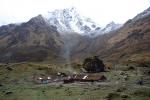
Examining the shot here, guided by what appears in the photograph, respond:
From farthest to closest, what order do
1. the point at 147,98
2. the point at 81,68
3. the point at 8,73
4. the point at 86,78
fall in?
the point at 81,68
the point at 8,73
the point at 86,78
the point at 147,98

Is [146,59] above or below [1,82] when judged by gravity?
above

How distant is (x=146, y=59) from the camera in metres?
190

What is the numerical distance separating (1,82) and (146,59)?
355 ft

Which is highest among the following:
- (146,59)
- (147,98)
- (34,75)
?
(146,59)

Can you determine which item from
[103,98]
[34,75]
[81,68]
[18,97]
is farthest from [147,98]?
[81,68]

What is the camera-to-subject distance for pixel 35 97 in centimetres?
6625

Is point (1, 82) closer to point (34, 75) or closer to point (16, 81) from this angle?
point (16, 81)

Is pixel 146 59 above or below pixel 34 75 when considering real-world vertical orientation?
above

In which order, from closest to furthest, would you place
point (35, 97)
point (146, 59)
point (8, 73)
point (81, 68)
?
point (35, 97), point (8, 73), point (81, 68), point (146, 59)

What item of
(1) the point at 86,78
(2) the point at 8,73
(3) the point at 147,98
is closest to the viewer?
(3) the point at 147,98

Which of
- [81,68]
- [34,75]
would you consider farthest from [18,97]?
[81,68]

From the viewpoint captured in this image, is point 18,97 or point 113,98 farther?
point 18,97

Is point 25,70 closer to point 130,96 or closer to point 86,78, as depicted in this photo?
point 86,78

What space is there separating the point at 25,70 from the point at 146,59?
88.6 meters
